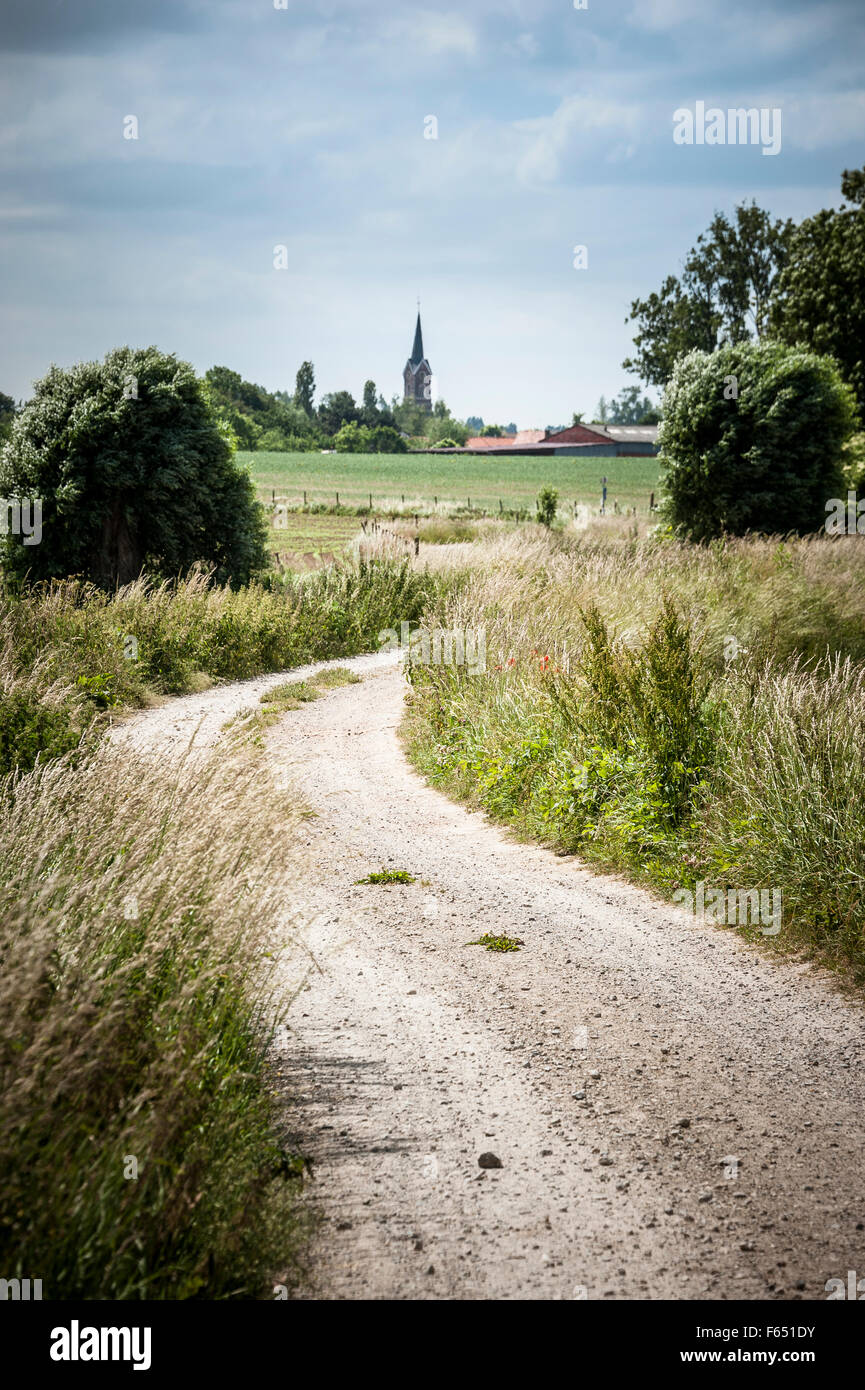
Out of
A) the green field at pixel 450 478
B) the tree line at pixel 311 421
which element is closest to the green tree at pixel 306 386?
the tree line at pixel 311 421

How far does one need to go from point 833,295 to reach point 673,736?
81.8 ft

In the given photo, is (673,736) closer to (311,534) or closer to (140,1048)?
(140,1048)

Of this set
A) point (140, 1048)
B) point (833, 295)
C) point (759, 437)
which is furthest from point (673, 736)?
point (833, 295)

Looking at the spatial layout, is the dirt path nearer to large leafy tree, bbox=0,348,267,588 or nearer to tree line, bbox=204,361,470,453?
large leafy tree, bbox=0,348,267,588

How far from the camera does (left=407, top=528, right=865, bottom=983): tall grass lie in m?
5.48

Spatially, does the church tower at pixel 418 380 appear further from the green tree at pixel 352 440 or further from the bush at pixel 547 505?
the bush at pixel 547 505

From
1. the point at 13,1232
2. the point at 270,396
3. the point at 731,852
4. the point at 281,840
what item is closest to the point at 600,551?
the point at 731,852

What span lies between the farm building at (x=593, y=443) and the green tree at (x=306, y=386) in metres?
29.1

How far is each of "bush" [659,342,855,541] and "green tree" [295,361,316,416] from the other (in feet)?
416

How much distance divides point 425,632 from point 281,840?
26.3 feet

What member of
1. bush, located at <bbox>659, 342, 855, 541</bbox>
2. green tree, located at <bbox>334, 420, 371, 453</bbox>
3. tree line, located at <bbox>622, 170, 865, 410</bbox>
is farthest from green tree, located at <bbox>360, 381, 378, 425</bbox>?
bush, located at <bbox>659, 342, 855, 541</bbox>

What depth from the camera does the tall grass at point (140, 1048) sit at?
2.23 meters

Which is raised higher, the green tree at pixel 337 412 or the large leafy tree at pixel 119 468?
the green tree at pixel 337 412

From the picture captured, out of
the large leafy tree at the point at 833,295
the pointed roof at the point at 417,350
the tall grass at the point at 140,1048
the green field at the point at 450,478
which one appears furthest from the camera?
the pointed roof at the point at 417,350
